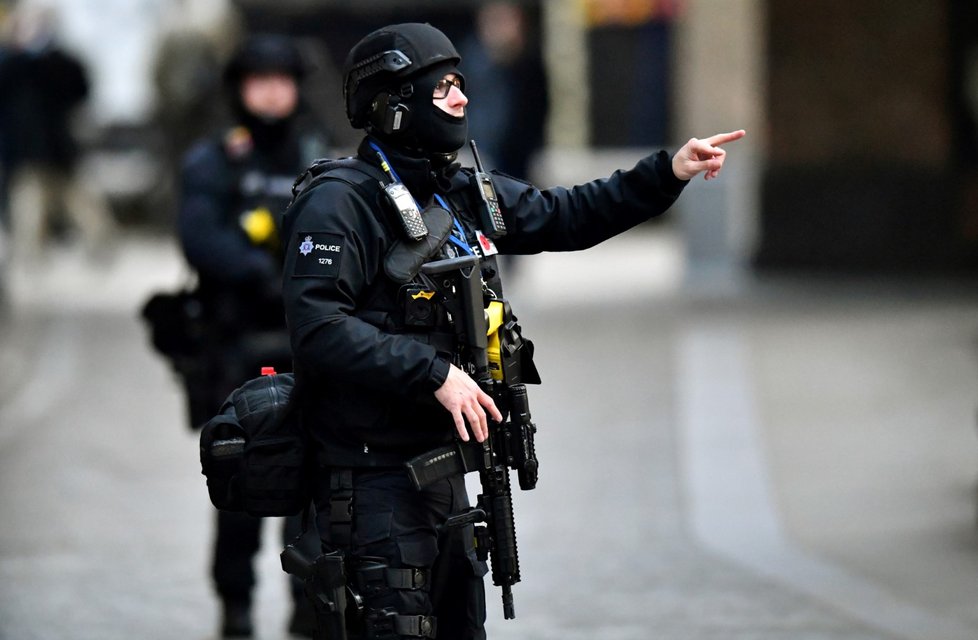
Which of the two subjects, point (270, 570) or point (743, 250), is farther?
point (743, 250)

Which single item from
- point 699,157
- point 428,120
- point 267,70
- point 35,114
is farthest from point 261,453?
point 35,114

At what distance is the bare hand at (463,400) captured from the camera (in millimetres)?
4809

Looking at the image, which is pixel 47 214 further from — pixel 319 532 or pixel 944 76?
pixel 319 532

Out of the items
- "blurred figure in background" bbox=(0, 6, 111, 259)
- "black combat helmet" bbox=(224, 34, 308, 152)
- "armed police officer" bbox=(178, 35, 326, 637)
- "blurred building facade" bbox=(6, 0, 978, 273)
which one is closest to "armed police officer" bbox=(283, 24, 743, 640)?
"armed police officer" bbox=(178, 35, 326, 637)

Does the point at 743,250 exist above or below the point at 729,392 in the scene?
above

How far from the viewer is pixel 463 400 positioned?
4.81m

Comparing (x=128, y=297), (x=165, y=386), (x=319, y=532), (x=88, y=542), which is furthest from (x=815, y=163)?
(x=319, y=532)

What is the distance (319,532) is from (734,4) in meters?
11.9

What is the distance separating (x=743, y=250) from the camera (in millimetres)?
17656

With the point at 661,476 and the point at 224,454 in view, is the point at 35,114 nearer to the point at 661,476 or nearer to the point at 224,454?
the point at 661,476

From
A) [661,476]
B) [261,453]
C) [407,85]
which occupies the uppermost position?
[407,85]

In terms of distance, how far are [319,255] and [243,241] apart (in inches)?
88.2

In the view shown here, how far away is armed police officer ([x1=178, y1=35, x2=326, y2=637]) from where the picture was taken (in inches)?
274

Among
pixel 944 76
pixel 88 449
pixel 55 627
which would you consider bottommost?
pixel 55 627
